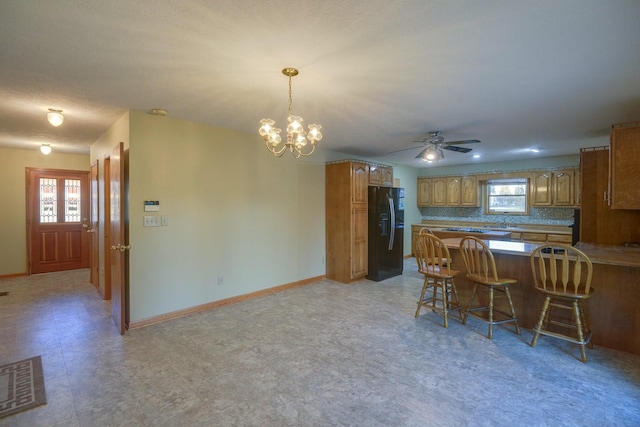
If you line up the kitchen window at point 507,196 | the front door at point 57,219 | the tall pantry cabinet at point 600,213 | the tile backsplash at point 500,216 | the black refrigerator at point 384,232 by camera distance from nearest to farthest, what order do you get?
the tall pantry cabinet at point 600,213
the black refrigerator at point 384,232
the front door at point 57,219
the tile backsplash at point 500,216
the kitchen window at point 507,196

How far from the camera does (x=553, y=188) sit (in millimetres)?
5980

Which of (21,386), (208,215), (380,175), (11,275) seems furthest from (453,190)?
(11,275)

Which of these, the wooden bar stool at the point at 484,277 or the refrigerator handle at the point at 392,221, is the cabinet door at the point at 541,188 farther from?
the wooden bar stool at the point at 484,277

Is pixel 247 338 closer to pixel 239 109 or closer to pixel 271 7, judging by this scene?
pixel 239 109

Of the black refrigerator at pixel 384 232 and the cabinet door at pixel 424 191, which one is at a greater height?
the cabinet door at pixel 424 191

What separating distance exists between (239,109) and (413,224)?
601cm

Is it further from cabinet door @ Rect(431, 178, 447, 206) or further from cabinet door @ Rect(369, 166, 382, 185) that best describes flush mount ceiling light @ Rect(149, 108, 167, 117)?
cabinet door @ Rect(431, 178, 447, 206)

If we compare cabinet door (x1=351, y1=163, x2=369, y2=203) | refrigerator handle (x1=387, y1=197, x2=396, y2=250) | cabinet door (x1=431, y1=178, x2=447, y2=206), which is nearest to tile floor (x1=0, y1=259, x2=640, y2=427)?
refrigerator handle (x1=387, y1=197, x2=396, y2=250)

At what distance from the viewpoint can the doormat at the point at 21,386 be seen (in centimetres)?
207

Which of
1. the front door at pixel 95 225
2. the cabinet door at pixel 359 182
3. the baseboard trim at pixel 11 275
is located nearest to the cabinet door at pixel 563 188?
the cabinet door at pixel 359 182

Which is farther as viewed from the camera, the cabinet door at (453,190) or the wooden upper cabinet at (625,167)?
the cabinet door at (453,190)

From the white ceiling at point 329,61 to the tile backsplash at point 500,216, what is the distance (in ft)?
9.79

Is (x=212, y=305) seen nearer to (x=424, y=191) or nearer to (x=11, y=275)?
(x=11, y=275)

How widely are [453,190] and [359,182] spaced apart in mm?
3382
